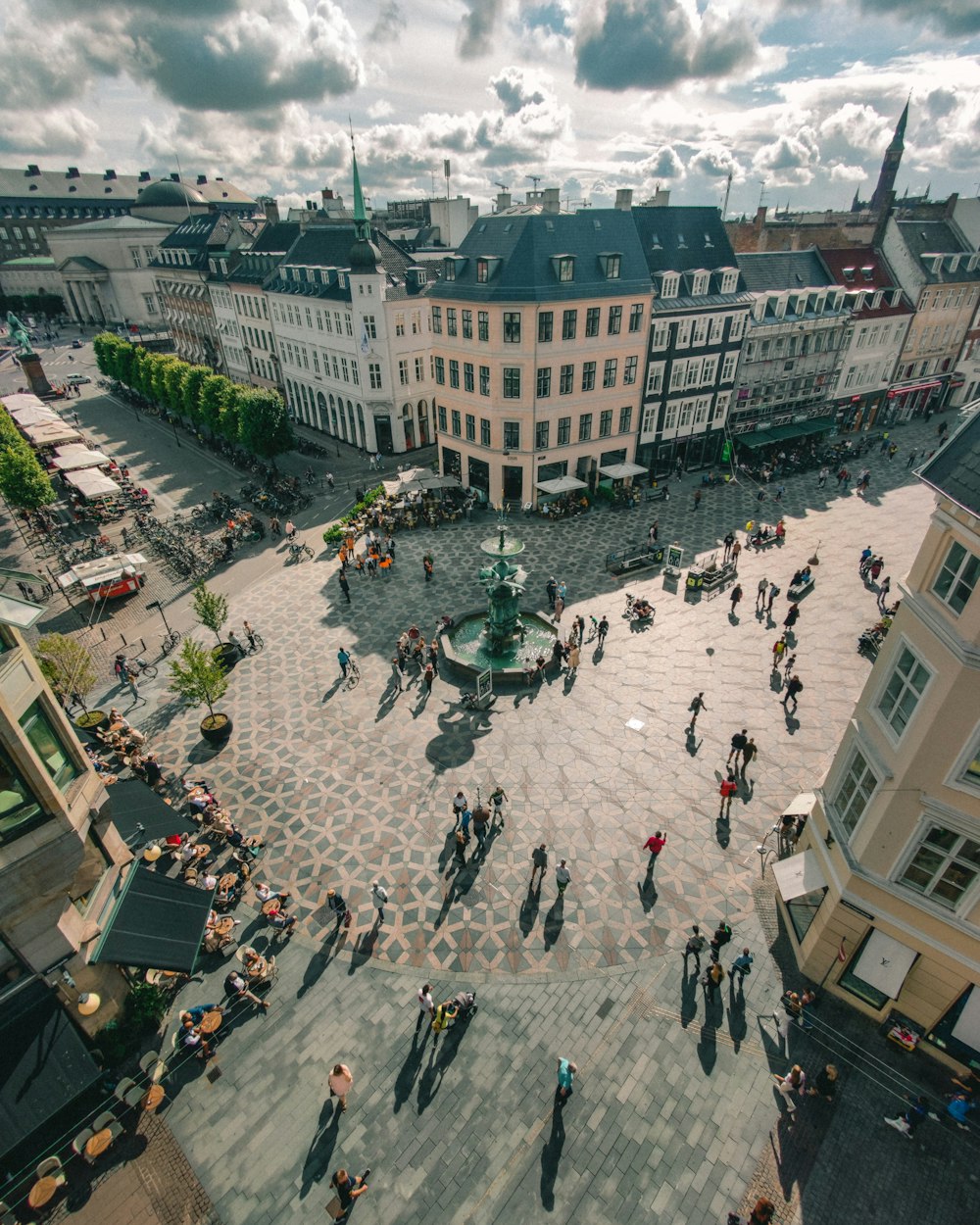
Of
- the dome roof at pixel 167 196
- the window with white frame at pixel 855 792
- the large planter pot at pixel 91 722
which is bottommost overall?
the large planter pot at pixel 91 722

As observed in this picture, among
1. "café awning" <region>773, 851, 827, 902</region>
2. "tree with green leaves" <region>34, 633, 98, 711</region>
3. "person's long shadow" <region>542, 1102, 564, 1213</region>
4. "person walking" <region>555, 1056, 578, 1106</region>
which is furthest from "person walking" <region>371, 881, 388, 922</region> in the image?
"tree with green leaves" <region>34, 633, 98, 711</region>

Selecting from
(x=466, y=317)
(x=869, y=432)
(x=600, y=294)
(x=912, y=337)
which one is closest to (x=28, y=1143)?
(x=466, y=317)

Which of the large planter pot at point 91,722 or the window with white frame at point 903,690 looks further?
the large planter pot at point 91,722

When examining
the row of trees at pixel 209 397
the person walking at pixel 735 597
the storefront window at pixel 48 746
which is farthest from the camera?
the row of trees at pixel 209 397

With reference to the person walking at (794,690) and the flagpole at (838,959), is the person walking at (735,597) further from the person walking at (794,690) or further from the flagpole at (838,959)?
the flagpole at (838,959)

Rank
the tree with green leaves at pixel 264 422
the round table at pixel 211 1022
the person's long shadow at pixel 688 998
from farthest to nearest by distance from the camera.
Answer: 1. the tree with green leaves at pixel 264 422
2. the person's long shadow at pixel 688 998
3. the round table at pixel 211 1022

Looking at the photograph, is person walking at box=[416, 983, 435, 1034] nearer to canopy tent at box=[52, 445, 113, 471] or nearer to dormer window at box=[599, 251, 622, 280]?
dormer window at box=[599, 251, 622, 280]

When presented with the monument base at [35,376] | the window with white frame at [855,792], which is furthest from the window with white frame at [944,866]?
the monument base at [35,376]
